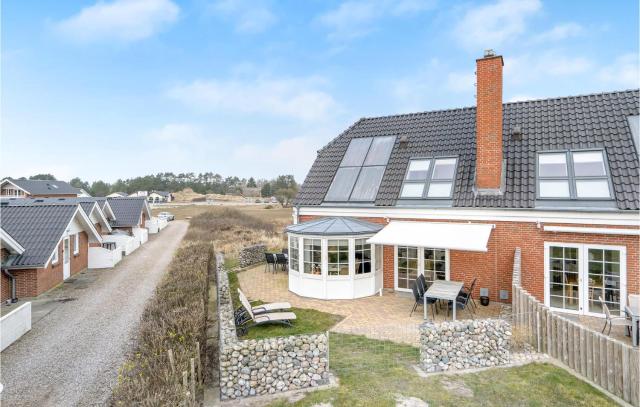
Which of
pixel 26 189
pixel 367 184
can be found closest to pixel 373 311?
pixel 367 184

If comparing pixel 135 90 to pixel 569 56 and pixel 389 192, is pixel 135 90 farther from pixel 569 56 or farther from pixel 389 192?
pixel 569 56

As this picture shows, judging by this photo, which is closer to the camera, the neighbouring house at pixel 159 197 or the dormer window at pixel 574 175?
the dormer window at pixel 574 175

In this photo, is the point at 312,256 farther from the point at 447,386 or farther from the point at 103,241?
the point at 103,241

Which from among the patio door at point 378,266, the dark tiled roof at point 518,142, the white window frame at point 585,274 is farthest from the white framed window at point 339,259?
the white window frame at point 585,274

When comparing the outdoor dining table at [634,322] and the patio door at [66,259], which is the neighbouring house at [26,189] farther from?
the outdoor dining table at [634,322]

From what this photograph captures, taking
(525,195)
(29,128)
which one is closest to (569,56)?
(525,195)

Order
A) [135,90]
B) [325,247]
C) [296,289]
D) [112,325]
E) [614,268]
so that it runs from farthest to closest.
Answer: [135,90] → [296,289] → [325,247] → [112,325] → [614,268]
